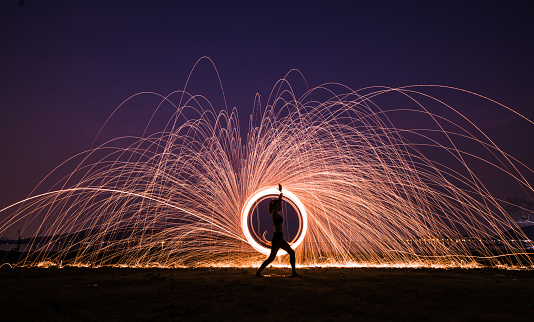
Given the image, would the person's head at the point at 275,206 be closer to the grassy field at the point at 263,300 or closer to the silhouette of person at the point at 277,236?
the silhouette of person at the point at 277,236

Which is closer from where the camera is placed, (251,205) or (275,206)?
(275,206)

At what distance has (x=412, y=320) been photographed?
208 inches

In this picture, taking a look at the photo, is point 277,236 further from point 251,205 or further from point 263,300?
point 251,205

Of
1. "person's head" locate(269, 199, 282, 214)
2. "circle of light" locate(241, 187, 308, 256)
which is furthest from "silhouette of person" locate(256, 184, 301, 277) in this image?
"circle of light" locate(241, 187, 308, 256)

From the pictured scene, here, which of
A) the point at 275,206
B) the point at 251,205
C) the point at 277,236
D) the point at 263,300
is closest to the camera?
the point at 263,300

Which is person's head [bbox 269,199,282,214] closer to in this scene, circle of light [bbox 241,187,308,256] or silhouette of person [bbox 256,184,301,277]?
silhouette of person [bbox 256,184,301,277]

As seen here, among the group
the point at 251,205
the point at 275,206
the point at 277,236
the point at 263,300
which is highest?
the point at 251,205

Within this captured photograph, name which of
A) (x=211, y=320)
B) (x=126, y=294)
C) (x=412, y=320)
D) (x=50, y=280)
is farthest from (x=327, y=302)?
(x=50, y=280)

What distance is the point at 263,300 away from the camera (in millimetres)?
6660

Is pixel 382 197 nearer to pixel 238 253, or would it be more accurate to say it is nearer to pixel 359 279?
pixel 359 279

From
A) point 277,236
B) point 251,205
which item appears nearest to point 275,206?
point 277,236

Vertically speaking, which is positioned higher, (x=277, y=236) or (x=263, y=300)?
(x=277, y=236)

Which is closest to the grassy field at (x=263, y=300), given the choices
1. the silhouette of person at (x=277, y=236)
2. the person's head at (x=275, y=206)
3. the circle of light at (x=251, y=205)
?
the silhouette of person at (x=277, y=236)

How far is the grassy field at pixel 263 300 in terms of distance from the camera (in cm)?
559
